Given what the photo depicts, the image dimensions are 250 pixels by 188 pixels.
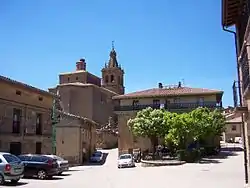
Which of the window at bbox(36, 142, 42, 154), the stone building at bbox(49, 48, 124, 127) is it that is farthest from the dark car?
the stone building at bbox(49, 48, 124, 127)

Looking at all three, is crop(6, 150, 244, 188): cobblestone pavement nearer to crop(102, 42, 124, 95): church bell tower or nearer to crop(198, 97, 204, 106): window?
crop(198, 97, 204, 106): window

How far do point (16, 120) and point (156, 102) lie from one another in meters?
27.7

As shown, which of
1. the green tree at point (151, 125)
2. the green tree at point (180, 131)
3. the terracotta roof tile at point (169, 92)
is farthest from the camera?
the terracotta roof tile at point (169, 92)

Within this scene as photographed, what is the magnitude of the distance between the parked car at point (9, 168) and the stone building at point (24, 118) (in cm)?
821

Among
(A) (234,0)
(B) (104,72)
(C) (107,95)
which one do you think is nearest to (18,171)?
(A) (234,0)

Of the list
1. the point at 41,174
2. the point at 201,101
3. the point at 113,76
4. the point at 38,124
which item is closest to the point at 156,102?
the point at 201,101

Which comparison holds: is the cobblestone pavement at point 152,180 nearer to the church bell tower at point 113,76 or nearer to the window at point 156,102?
the window at point 156,102

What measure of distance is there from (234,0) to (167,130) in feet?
95.4

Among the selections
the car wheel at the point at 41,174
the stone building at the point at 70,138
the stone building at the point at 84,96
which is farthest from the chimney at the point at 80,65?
the car wheel at the point at 41,174

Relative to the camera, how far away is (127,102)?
53.1 meters

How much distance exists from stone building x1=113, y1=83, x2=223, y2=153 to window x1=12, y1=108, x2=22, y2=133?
25.0 meters

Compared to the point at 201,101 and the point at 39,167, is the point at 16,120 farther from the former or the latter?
the point at 201,101

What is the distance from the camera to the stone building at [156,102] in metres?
50.1

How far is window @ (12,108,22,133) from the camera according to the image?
2750cm
